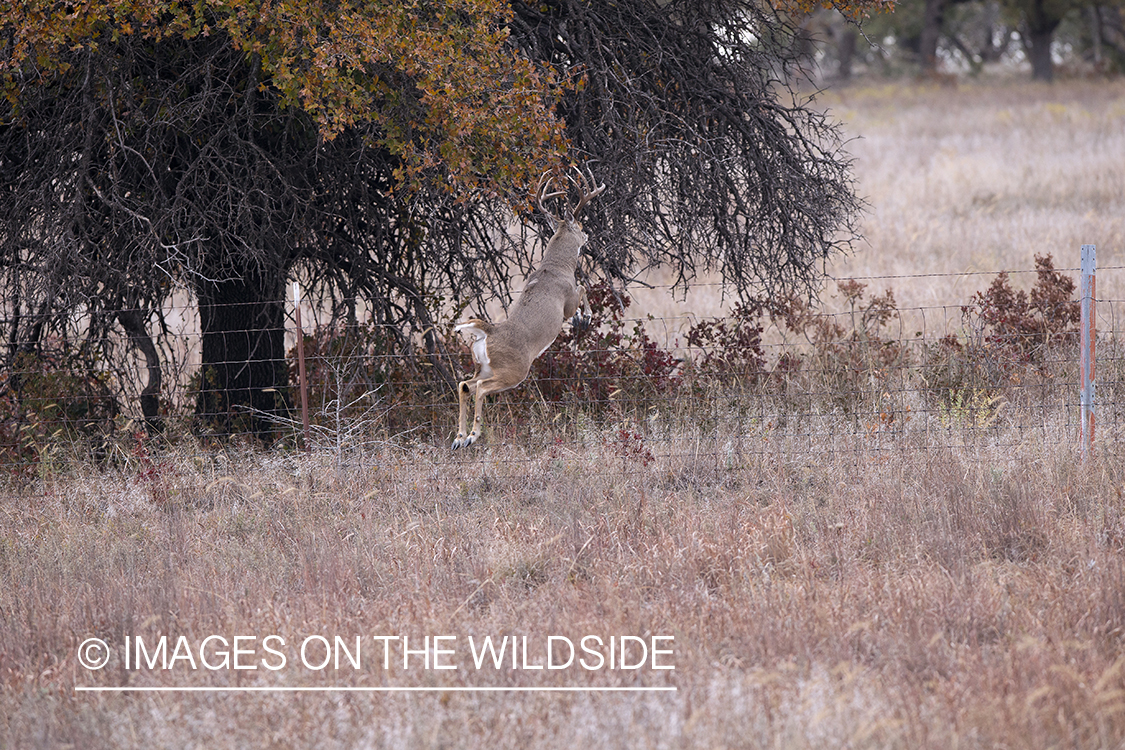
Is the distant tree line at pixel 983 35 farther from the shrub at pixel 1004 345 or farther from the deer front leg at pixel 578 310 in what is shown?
the deer front leg at pixel 578 310

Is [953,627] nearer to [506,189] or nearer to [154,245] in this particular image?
[506,189]

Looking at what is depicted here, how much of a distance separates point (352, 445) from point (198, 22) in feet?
9.96

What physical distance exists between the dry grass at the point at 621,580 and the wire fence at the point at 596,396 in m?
0.09

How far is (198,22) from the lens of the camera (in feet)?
21.9

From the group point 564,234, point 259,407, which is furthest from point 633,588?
point 259,407

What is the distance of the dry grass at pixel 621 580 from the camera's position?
4.20 m

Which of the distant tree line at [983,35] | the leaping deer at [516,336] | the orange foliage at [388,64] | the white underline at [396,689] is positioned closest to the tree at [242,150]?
the orange foliage at [388,64]

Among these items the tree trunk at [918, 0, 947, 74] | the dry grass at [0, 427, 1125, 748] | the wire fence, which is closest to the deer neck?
the wire fence

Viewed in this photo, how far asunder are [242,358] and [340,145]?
2.13 metres

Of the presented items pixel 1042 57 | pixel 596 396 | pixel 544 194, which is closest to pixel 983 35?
pixel 1042 57

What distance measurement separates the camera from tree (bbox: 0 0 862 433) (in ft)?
21.9

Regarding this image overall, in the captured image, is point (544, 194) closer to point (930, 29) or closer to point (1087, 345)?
point (1087, 345)

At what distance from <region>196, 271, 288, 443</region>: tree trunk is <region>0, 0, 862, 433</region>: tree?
26mm

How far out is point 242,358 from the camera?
9.13m
